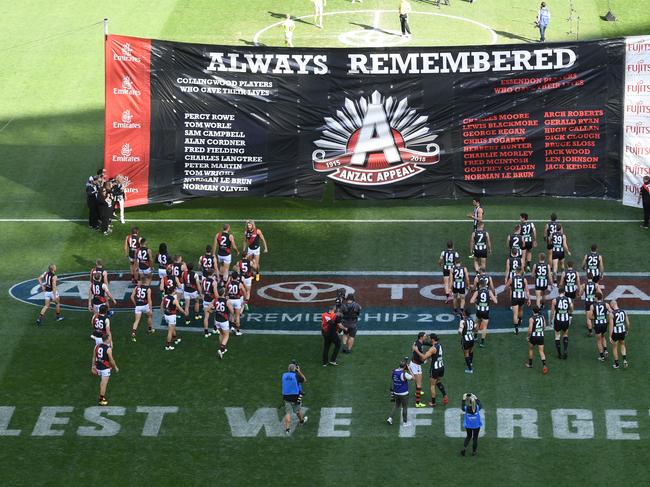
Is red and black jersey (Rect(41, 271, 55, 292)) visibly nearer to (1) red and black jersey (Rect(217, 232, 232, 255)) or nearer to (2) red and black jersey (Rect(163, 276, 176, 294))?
(2) red and black jersey (Rect(163, 276, 176, 294))

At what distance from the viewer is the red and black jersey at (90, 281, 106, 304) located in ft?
119

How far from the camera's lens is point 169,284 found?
36156 mm

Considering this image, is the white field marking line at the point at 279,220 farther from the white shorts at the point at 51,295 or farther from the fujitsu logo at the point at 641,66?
the white shorts at the point at 51,295

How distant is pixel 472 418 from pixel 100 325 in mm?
10164

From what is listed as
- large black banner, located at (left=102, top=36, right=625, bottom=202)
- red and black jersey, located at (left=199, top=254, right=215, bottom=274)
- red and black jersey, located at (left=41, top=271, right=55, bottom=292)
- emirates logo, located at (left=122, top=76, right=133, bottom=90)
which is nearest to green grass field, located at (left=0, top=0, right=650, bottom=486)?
red and black jersey, located at (left=41, top=271, right=55, bottom=292)

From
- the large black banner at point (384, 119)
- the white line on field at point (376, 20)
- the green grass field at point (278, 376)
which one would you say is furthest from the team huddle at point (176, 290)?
the white line on field at point (376, 20)

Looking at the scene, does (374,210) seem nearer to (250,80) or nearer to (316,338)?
(250,80)

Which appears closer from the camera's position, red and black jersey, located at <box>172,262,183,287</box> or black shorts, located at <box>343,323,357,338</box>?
black shorts, located at <box>343,323,357,338</box>

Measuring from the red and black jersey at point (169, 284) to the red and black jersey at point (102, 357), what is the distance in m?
3.49

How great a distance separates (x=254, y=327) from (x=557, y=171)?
12640 millimetres

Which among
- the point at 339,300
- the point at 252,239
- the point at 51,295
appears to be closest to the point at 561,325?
the point at 339,300

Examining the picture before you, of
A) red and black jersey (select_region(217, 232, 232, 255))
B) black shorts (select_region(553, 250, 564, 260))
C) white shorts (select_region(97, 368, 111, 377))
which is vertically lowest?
white shorts (select_region(97, 368, 111, 377))

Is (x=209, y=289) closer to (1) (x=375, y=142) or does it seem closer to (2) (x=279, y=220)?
(2) (x=279, y=220)

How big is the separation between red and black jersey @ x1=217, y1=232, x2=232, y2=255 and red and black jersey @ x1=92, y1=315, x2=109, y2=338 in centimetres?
619
